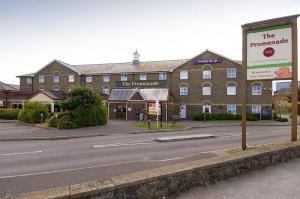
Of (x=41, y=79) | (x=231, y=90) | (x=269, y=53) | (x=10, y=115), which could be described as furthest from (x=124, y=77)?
(x=269, y=53)

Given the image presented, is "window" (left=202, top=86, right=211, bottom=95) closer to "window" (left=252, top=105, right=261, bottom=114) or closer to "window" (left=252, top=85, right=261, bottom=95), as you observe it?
"window" (left=252, top=85, right=261, bottom=95)

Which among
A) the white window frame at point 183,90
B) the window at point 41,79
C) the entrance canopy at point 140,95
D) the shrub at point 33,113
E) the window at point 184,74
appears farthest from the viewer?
the window at point 41,79

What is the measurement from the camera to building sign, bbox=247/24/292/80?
32.0 ft

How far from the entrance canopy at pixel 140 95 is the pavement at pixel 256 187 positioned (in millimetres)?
36622

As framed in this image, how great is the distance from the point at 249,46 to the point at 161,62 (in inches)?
1663

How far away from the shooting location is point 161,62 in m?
51.9

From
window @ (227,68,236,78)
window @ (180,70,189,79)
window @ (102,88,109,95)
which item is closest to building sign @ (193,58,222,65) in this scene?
window @ (227,68,236,78)

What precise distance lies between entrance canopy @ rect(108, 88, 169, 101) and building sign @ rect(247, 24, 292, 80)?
33975 millimetres

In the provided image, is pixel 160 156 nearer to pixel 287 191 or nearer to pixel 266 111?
pixel 287 191

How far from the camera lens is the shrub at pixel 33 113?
32.0 metres

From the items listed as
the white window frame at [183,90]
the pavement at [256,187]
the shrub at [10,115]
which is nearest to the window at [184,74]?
the white window frame at [183,90]

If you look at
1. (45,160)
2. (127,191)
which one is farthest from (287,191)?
(45,160)

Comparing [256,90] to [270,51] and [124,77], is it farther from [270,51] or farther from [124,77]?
[270,51]

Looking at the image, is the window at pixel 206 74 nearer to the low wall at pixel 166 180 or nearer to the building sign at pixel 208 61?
the building sign at pixel 208 61
